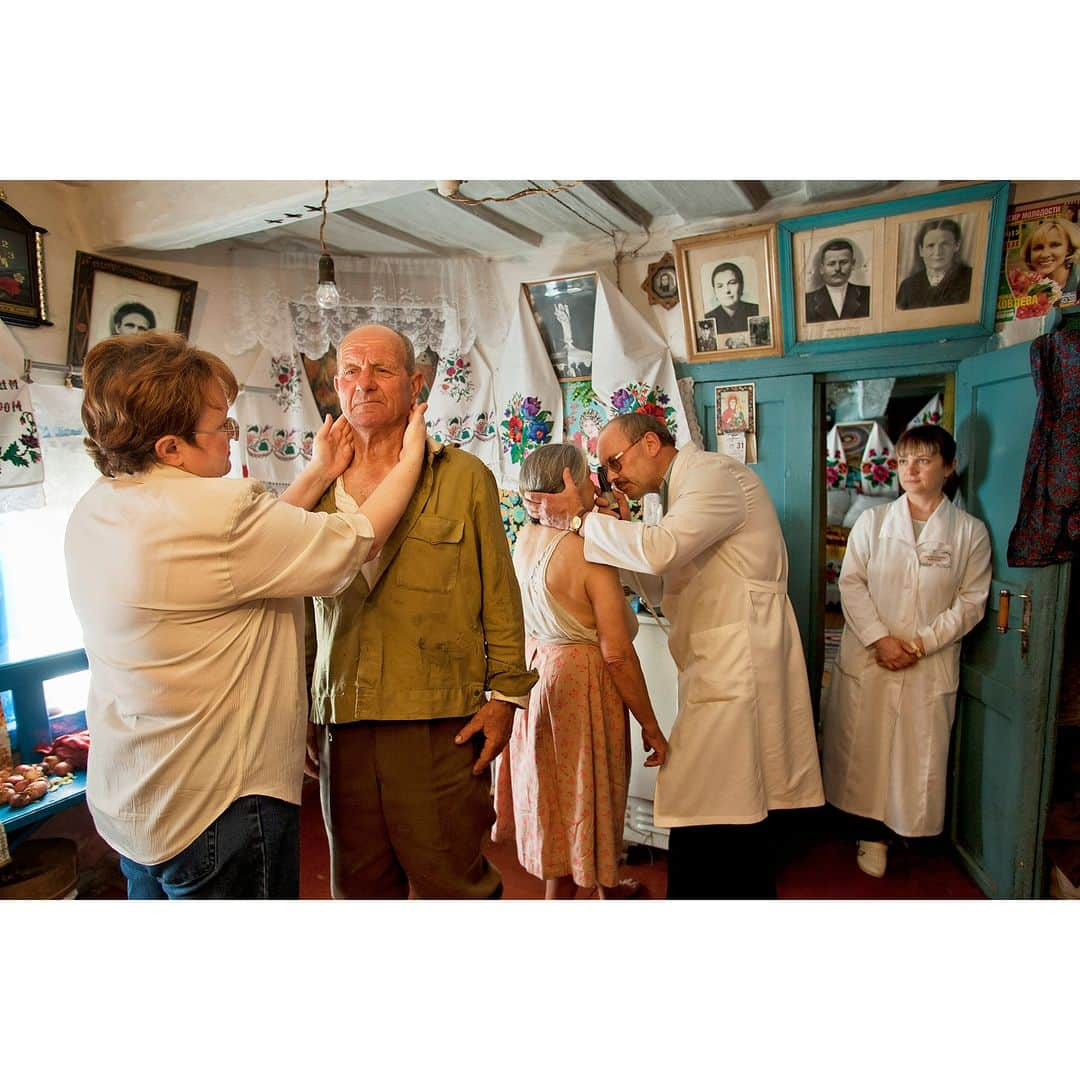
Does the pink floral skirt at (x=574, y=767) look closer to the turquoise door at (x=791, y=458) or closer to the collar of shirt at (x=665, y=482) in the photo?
the collar of shirt at (x=665, y=482)

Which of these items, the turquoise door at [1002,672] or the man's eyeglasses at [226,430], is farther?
the turquoise door at [1002,672]

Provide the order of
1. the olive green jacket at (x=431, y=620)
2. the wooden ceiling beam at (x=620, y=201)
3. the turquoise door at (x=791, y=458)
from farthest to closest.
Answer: the turquoise door at (x=791, y=458) < the wooden ceiling beam at (x=620, y=201) < the olive green jacket at (x=431, y=620)

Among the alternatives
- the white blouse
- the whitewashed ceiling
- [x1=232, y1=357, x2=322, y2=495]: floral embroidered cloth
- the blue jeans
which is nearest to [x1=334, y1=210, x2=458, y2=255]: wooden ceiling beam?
the whitewashed ceiling

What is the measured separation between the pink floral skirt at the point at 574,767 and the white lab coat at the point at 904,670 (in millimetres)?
866

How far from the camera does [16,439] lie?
63.9 inches

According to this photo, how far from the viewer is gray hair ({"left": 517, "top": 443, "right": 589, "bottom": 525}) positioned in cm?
164

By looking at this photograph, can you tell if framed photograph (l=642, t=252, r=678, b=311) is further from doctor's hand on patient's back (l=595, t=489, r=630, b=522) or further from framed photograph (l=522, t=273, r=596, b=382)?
doctor's hand on patient's back (l=595, t=489, r=630, b=522)

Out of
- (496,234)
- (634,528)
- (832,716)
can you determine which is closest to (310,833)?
(634,528)

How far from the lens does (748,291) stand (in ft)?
6.86

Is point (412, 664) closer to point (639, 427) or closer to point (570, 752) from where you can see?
point (570, 752)

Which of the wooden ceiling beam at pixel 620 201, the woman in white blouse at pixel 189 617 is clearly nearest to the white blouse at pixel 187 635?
the woman in white blouse at pixel 189 617

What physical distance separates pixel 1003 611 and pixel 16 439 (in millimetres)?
2527

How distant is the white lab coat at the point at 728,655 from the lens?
1584mm

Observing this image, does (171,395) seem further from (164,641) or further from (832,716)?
(832,716)
